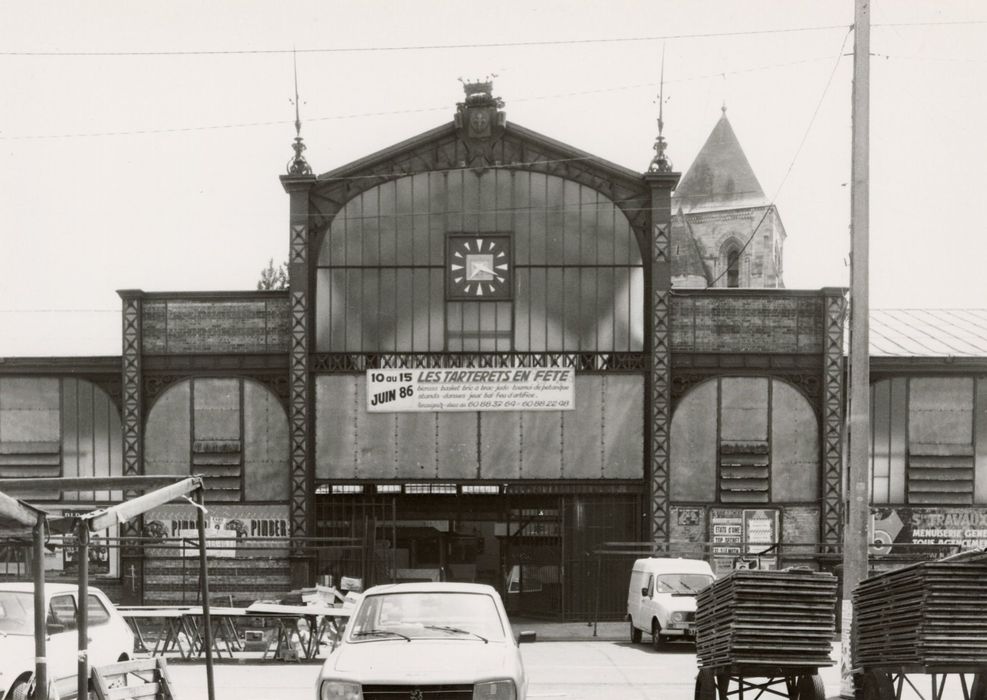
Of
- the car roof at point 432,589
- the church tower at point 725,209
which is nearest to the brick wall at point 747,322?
the car roof at point 432,589

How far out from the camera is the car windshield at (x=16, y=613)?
44.2 ft

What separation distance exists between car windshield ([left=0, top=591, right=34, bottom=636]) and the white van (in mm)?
12483

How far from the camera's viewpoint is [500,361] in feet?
98.6

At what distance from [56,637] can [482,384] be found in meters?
17.0

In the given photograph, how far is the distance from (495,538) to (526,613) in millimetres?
1916

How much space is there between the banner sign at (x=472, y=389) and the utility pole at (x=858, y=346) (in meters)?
14.2

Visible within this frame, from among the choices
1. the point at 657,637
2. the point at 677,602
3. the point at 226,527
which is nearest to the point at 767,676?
the point at 677,602

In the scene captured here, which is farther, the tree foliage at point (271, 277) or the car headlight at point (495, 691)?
the tree foliage at point (271, 277)

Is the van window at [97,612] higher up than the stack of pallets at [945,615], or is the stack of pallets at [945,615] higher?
the stack of pallets at [945,615]

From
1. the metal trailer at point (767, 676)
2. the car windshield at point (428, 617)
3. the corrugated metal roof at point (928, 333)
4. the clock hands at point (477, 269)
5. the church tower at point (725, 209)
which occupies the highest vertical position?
the church tower at point (725, 209)

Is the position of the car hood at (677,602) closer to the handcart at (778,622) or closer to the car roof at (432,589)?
the handcart at (778,622)

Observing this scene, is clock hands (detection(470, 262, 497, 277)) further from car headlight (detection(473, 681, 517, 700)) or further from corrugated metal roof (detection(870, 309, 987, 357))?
car headlight (detection(473, 681, 517, 700))

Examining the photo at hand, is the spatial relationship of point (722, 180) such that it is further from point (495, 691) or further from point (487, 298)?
point (495, 691)

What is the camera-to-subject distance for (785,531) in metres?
30.0
